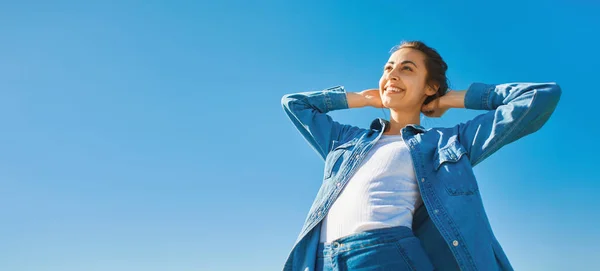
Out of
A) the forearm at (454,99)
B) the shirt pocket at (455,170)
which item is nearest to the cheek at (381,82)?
the forearm at (454,99)

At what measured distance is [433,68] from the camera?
4.59m

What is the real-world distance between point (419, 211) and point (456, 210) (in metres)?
0.30

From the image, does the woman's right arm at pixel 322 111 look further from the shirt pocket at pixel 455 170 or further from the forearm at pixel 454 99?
the shirt pocket at pixel 455 170

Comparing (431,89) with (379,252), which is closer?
(379,252)

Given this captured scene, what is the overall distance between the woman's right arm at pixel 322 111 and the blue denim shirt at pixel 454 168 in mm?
79

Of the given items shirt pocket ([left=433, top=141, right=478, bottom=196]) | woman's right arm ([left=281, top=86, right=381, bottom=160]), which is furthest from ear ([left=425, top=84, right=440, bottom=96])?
shirt pocket ([left=433, top=141, right=478, bottom=196])

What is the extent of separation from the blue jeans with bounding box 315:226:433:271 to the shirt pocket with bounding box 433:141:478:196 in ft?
1.55

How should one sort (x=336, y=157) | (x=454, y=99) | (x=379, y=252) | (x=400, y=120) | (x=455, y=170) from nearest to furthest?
(x=379, y=252) < (x=455, y=170) < (x=336, y=157) < (x=454, y=99) < (x=400, y=120)

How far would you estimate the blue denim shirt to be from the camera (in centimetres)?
341

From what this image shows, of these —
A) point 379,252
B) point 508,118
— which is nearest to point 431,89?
point 508,118

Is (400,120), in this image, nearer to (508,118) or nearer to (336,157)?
(336,157)

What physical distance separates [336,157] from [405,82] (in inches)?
33.5

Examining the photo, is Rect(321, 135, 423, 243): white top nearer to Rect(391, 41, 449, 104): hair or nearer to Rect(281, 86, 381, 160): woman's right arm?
Rect(281, 86, 381, 160): woman's right arm

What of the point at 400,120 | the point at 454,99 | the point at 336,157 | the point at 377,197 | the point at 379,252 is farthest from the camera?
the point at 400,120
